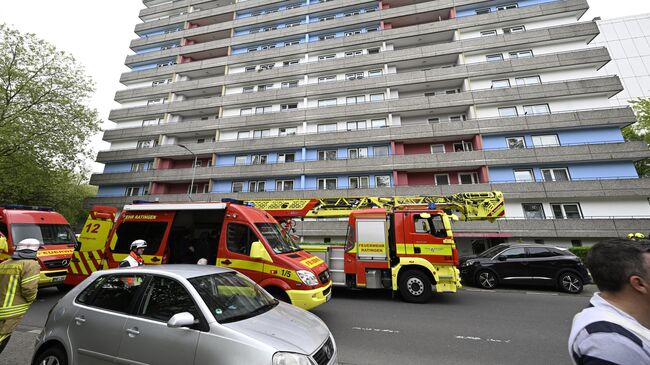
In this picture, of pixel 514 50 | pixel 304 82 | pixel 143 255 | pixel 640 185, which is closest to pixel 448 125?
pixel 514 50

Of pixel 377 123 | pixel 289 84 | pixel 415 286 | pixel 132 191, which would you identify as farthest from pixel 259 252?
pixel 132 191

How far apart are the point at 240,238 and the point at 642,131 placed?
31.4m

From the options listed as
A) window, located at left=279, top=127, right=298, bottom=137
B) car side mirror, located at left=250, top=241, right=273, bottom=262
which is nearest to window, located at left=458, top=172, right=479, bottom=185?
window, located at left=279, top=127, right=298, bottom=137

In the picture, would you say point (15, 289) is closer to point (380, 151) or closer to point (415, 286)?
point (415, 286)

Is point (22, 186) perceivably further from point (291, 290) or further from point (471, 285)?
point (471, 285)

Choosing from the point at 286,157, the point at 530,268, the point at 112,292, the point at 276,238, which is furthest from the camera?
the point at 286,157

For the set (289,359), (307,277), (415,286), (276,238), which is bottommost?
(415,286)

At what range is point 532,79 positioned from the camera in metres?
18.9

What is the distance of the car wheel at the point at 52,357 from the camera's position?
124 inches

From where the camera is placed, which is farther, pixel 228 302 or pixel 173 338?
pixel 228 302

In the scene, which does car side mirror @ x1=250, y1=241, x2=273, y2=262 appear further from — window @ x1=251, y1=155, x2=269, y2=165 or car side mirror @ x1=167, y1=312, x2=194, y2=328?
window @ x1=251, y1=155, x2=269, y2=165

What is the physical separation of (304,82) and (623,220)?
24.8 metres

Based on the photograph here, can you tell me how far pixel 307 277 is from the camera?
18.1 ft

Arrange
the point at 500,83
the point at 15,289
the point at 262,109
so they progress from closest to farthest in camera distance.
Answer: the point at 15,289
the point at 500,83
the point at 262,109
